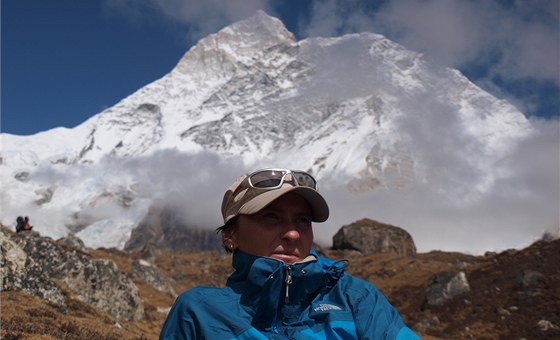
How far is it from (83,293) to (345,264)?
12634 mm

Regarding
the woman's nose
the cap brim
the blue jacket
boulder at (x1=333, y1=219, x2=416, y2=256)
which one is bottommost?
the blue jacket

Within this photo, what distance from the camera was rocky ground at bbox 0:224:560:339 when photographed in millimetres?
9758

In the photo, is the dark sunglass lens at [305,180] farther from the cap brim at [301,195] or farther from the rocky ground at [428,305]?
the rocky ground at [428,305]

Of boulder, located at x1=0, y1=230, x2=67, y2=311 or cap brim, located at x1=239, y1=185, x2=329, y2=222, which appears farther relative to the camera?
boulder, located at x1=0, y1=230, x2=67, y2=311

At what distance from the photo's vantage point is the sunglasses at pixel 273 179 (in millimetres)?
3793

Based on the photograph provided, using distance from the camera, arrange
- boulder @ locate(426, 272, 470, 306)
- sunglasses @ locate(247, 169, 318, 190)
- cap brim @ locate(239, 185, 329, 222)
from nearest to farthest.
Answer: cap brim @ locate(239, 185, 329, 222) < sunglasses @ locate(247, 169, 318, 190) < boulder @ locate(426, 272, 470, 306)

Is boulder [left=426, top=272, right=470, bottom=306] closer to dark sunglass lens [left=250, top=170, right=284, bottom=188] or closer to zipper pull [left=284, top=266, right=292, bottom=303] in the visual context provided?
dark sunglass lens [left=250, top=170, right=284, bottom=188]

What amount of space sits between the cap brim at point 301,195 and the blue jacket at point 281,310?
37cm

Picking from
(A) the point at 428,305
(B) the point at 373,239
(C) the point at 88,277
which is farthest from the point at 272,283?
(B) the point at 373,239

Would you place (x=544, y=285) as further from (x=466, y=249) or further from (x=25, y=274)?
(x=466, y=249)

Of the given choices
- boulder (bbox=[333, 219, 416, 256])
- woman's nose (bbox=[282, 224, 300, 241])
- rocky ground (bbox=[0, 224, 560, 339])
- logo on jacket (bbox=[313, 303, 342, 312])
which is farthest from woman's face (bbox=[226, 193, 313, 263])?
boulder (bbox=[333, 219, 416, 256])

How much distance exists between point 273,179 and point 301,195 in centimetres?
25

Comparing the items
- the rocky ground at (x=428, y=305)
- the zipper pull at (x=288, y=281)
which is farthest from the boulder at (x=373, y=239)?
the zipper pull at (x=288, y=281)

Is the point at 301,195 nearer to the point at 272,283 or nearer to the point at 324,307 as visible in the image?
the point at 272,283
